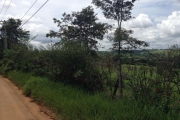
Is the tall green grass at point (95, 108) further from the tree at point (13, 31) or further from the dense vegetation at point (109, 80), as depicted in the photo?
the tree at point (13, 31)

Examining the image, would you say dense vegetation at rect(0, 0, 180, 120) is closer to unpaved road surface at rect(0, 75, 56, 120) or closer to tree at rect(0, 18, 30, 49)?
unpaved road surface at rect(0, 75, 56, 120)

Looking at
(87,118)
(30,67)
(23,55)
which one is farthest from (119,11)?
(23,55)

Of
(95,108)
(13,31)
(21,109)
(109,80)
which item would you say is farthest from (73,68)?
(13,31)

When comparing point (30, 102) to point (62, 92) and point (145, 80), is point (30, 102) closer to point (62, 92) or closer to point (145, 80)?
point (62, 92)

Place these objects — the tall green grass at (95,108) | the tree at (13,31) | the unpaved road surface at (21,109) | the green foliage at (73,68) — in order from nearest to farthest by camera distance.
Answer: the tall green grass at (95,108) → the unpaved road surface at (21,109) → the green foliage at (73,68) → the tree at (13,31)

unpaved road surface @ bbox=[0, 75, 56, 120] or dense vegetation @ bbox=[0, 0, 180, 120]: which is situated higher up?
dense vegetation @ bbox=[0, 0, 180, 120]

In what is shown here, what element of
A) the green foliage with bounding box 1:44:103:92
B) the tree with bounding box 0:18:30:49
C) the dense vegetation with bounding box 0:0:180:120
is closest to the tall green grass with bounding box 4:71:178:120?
the dense vegetation with bounding box 0:0:180:120

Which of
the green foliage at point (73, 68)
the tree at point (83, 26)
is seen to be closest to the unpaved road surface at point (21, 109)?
the green foliage at point (73, 68)

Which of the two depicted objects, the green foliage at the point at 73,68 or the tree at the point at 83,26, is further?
the tree at the point at 83,26

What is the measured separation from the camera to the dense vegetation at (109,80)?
4625 mm

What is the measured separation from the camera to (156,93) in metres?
4.87

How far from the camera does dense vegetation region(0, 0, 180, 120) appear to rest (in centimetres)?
462

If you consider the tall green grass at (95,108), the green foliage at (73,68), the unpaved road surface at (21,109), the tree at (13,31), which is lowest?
the unpaved road surface at (21,109)

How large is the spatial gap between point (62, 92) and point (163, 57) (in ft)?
12.8
